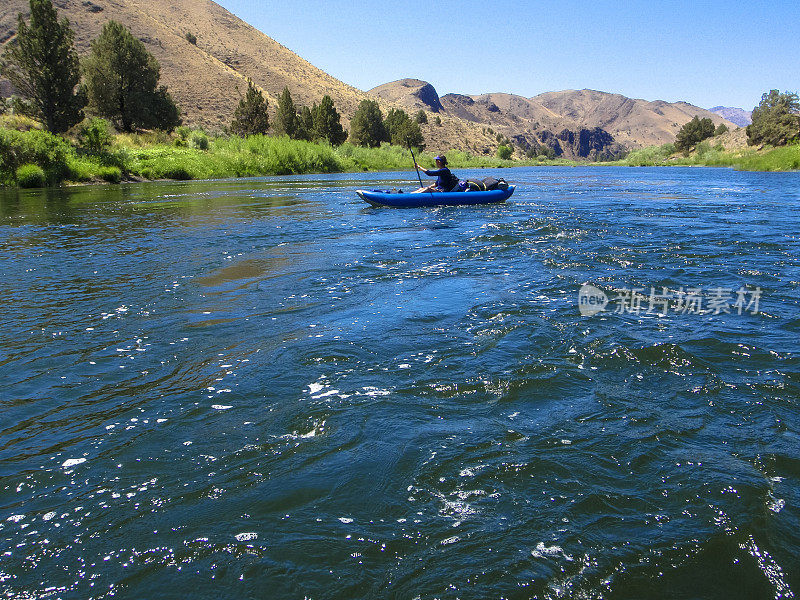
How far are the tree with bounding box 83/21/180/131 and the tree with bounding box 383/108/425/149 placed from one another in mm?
34032

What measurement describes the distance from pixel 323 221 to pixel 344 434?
458 inches

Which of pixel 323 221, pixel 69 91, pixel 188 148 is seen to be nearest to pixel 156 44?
pixel 188 148

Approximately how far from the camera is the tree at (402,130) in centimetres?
7162

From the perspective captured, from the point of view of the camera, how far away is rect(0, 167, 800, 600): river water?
7.47 feet

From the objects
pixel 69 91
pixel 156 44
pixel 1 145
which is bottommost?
pixel 1 145

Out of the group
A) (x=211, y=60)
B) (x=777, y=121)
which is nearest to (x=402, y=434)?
(x=777, y=121)

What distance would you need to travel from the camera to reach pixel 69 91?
101 feet

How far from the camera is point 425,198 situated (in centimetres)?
1584

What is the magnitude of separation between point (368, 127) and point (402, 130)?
5339 millimetres

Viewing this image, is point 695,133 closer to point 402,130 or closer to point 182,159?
point 402,130

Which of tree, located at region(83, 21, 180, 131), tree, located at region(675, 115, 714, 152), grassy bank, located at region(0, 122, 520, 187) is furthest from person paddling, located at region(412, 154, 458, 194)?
tree, located at region(675, 115, 714, 152)

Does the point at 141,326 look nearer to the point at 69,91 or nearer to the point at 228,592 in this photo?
the point at 228,592

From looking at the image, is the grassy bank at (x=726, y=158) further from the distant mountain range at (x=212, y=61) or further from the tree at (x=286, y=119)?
the tree at (x=286, y=119)

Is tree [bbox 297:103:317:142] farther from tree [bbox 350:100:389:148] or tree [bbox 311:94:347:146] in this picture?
tree [bbox 350:100:389:148]
